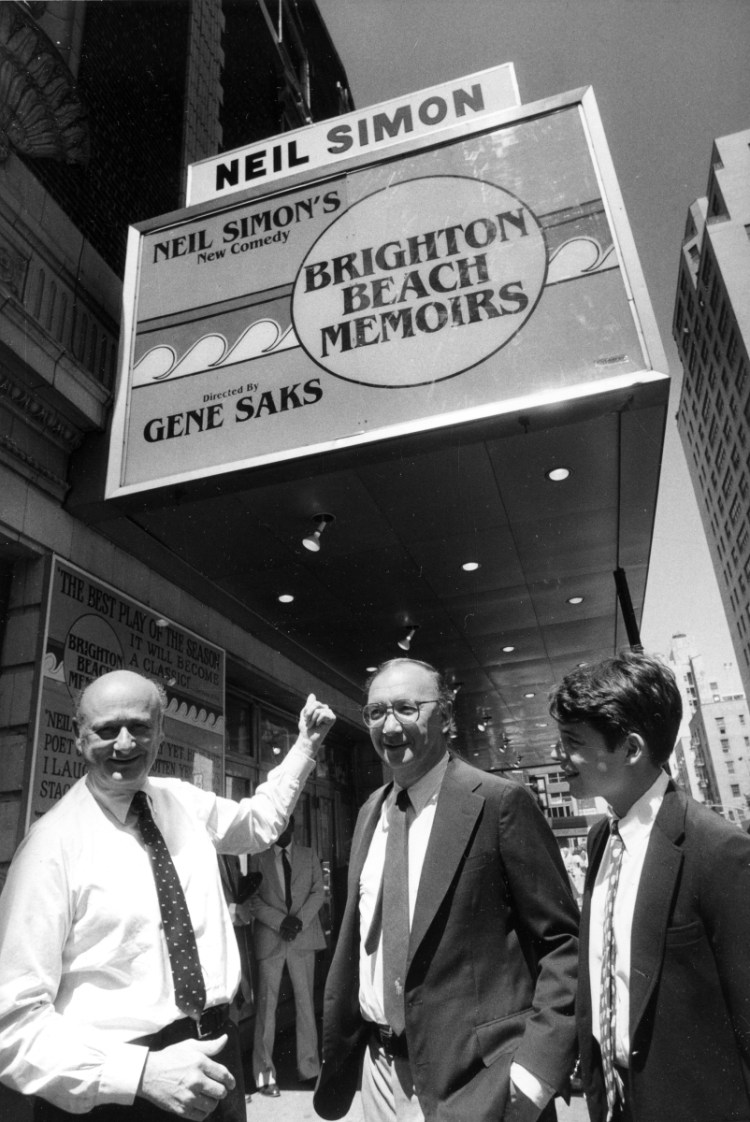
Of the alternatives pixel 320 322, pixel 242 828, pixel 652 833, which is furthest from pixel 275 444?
pixel 652 833

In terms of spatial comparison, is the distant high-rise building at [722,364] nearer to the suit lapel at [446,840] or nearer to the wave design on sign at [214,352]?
the wave design on sign at [214,352]

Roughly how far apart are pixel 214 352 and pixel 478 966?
182 inches

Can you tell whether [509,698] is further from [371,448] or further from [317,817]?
[371,448]

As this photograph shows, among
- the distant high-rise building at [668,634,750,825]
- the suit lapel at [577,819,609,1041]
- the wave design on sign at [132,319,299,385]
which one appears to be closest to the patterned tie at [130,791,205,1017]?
the suit lapel at [577,819,609,1041]

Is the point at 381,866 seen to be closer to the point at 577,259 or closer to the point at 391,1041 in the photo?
the point at 391,1041

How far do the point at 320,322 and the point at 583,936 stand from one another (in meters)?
4.45

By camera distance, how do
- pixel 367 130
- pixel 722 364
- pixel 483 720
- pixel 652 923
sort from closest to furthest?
pixel 652 923
pixel 367 130
pixel 483 720
pixel 722 364

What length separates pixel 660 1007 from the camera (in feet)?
5.26

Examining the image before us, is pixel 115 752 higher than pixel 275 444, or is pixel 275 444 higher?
pixel 275 444

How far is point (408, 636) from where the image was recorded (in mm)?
9562

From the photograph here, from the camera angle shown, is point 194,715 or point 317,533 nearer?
point 317,533

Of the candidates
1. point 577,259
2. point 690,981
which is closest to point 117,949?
point 690,981

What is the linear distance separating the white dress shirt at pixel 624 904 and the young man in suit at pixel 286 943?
4.88 meters

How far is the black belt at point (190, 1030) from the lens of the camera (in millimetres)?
1710
